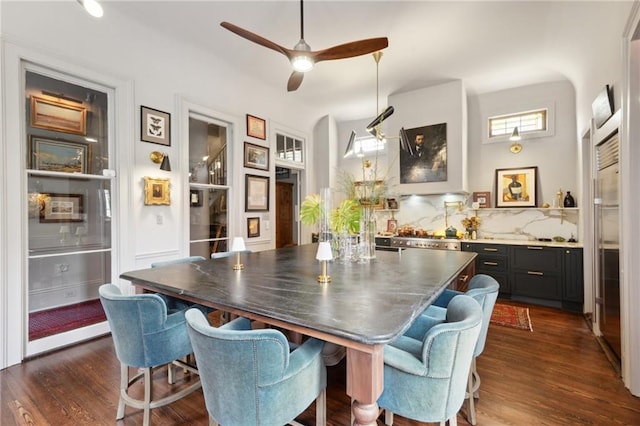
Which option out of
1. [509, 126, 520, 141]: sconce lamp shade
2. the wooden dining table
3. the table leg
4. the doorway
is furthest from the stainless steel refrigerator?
the doorway

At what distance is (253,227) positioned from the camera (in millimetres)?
4602

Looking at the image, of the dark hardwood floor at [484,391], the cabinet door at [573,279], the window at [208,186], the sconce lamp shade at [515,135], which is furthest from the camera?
the sconce lamp shade at [515,135]

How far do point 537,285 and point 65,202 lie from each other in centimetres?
572

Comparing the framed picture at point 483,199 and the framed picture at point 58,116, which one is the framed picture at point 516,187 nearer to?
the framed picture at point 483,199

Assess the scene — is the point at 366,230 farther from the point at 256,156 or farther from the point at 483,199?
the point at 483,199

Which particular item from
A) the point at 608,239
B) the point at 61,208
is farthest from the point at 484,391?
the point at 61,208

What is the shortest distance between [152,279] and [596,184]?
4019 millimetres

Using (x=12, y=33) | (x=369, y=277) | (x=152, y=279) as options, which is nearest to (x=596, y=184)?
(x=369, y=277)

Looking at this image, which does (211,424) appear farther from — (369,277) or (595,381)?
(595,381)

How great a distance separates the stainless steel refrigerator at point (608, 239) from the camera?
238 cm

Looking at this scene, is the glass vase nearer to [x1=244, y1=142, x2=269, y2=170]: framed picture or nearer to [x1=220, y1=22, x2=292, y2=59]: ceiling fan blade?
[x1=220, y1=22, x2=292, y2=59]: ceiling fan blade

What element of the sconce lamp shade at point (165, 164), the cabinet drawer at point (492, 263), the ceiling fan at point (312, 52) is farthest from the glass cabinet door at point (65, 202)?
the cabinet drawer at point (492, 263)

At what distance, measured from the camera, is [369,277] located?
192 cm

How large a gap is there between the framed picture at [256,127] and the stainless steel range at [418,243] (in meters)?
2.65
